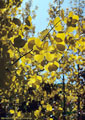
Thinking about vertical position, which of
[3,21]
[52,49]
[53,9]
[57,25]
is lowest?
[52,49]

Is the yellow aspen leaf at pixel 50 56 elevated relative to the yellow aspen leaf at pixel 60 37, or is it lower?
lower

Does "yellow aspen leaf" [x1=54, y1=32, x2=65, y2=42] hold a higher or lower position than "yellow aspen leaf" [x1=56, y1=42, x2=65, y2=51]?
higher

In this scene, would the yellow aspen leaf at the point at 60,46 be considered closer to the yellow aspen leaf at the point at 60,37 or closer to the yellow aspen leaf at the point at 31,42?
the yellow aspen leaf at the point at 60,37

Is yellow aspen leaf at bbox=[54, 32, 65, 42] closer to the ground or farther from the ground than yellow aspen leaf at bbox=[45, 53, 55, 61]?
farther from the ground

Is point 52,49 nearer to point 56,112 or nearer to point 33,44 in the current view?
point 33,44

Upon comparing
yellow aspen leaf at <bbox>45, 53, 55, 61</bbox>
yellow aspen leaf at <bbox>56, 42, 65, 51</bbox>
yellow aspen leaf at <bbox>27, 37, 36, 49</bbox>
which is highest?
yellow aspen leaf at <bbox>27, 37, 36, 49</bbox>

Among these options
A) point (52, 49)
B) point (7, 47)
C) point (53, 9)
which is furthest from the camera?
point (53, 9)

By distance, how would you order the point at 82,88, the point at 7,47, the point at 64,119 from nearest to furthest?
the point at 7,47, the point at 64,119, the point at 82,88

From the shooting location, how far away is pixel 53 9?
4602 millimetres

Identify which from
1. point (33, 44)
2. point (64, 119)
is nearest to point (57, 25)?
point (33, 44)

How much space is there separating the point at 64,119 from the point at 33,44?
320cm

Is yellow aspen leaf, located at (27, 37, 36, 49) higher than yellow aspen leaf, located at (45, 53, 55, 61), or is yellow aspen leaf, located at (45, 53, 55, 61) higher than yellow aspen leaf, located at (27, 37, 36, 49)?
yellow aspen leaf, located at (27, 37, 36, 49)

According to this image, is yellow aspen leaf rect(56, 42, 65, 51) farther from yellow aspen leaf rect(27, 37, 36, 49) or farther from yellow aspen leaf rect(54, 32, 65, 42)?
yellow aspen leaf rect(27, 37, 36, 49)

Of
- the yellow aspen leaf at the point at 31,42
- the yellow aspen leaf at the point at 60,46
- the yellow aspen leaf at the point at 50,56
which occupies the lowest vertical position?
the yellow aspen leaf at the point at 50,56
